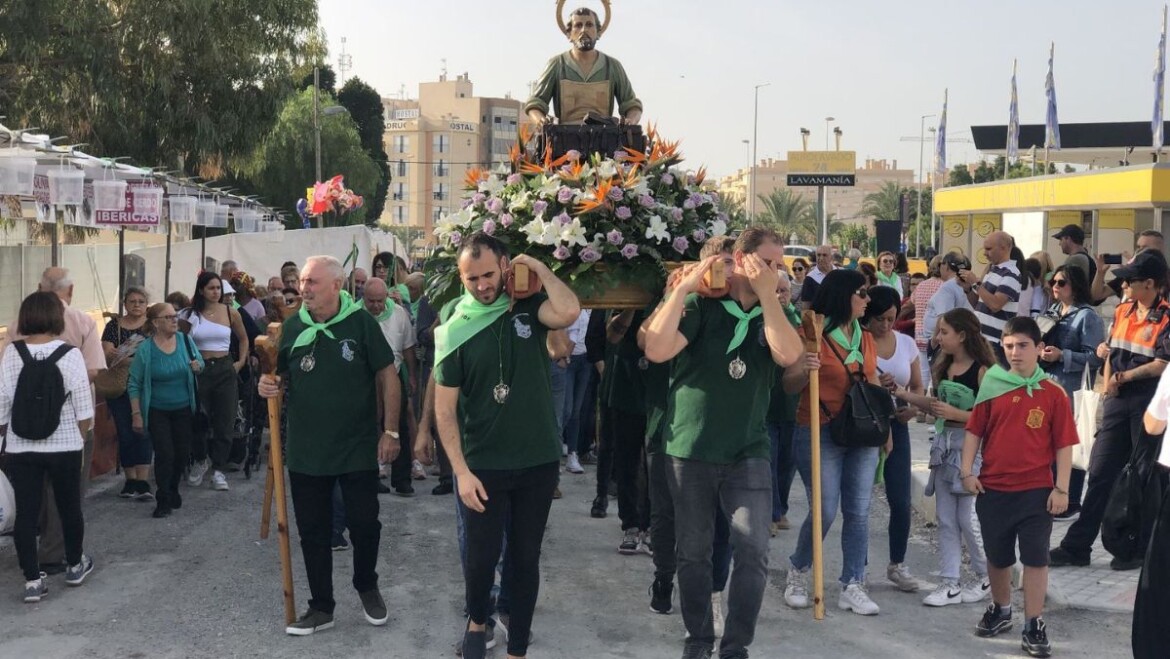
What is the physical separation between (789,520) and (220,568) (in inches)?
160

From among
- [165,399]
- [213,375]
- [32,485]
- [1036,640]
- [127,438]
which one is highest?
[213,375]

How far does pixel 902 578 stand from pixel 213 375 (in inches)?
228

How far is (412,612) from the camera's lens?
22.1ft

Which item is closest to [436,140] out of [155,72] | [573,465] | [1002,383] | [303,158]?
[303,158]

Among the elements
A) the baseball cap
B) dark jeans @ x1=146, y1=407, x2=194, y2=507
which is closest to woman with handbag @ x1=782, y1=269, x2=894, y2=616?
the baseball cap

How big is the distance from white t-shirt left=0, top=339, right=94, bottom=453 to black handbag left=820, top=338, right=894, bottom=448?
4.11m

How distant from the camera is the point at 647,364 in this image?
6.61 meters

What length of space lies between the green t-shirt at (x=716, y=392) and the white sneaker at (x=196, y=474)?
6047mm

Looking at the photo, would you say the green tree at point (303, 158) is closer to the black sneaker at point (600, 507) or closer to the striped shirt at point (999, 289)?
the striped shirt at point (999, 289)

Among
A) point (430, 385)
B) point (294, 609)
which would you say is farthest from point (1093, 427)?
point (294, 609)

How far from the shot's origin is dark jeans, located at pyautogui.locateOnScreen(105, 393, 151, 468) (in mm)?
9758

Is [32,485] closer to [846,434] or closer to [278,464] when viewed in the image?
[278,464]

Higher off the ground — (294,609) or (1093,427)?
(1093,427)

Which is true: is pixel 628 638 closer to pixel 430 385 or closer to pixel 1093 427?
pixel 430 385
